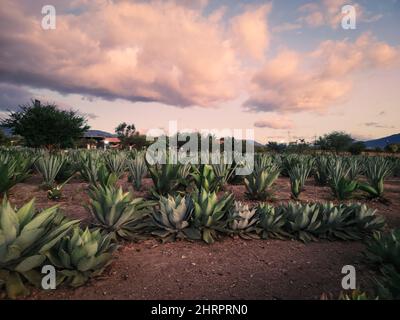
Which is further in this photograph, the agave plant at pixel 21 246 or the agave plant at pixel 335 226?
the agave plant at pixel 335 226

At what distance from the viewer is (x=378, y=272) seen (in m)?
2.83

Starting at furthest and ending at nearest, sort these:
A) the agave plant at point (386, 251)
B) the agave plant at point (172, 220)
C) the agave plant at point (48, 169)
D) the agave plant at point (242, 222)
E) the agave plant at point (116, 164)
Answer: the agave plant at point (116, 164) → the agave plant at point (48, 169) → the agave plant at point (242, 222) → the agave plant at point (172, 220) → the agave plant at point (386, 251)

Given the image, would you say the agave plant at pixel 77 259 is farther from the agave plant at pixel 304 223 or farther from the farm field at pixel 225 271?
the agave plant at pixel 304 223

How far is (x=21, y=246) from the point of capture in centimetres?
220

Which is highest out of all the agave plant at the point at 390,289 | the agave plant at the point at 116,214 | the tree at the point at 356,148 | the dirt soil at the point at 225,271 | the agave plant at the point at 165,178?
the tree at the point at 356,148

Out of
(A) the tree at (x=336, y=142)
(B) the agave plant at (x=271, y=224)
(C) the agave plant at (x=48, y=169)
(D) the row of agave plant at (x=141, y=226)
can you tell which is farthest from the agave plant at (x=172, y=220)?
(A) the tree at (x=336, y=142)

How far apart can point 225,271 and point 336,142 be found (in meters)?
40.3

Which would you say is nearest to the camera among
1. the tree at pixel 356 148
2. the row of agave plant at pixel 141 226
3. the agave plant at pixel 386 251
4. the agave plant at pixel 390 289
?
the agave plant at pixel 390 289

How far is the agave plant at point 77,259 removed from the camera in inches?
91.4

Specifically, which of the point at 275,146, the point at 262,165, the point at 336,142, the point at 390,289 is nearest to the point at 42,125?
the point at 262,165

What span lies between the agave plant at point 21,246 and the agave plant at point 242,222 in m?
2.09

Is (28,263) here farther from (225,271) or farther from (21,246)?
(225,271)

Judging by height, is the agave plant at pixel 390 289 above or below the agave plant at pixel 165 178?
below
